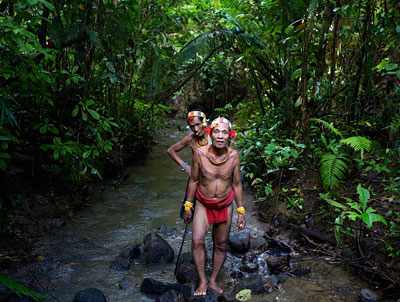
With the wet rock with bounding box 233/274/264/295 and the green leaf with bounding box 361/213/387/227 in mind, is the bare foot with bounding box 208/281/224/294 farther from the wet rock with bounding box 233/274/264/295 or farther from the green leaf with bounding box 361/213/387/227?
the green leaf with bounding box 361/213/387/227

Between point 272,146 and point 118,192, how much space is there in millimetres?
3456

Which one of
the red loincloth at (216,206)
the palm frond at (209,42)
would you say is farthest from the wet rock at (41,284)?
the palm frond at (209,42)

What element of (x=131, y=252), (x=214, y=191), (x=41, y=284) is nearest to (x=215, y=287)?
(x=214, y=191)

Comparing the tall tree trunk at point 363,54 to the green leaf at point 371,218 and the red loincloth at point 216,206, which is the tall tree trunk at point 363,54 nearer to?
the green leaf at point 371,218

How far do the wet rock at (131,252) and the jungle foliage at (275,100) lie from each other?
1246mm

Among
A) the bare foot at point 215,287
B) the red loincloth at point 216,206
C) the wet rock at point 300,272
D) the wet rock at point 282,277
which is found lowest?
the bare foot at point 215,287

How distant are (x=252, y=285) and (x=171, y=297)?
0.87 meters

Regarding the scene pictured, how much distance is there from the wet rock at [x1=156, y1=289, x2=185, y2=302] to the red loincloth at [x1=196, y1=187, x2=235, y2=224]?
81 cm

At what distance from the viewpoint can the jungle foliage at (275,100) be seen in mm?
3773

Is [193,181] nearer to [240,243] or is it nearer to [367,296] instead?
[240,243]

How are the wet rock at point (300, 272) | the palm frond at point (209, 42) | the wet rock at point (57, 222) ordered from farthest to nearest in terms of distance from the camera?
1. the palm frond at point (209, 42)
2. the wet rock at point (57, 222)
3. the wet rock at point (300, 272)

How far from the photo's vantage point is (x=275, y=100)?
6883mm

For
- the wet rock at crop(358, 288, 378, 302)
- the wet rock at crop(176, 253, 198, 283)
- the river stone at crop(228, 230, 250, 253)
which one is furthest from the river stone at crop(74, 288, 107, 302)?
the wet rock at crop(358, 288, 378, 302)

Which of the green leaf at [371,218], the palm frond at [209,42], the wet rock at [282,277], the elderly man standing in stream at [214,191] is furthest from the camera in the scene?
the palm frond at [209,42]
